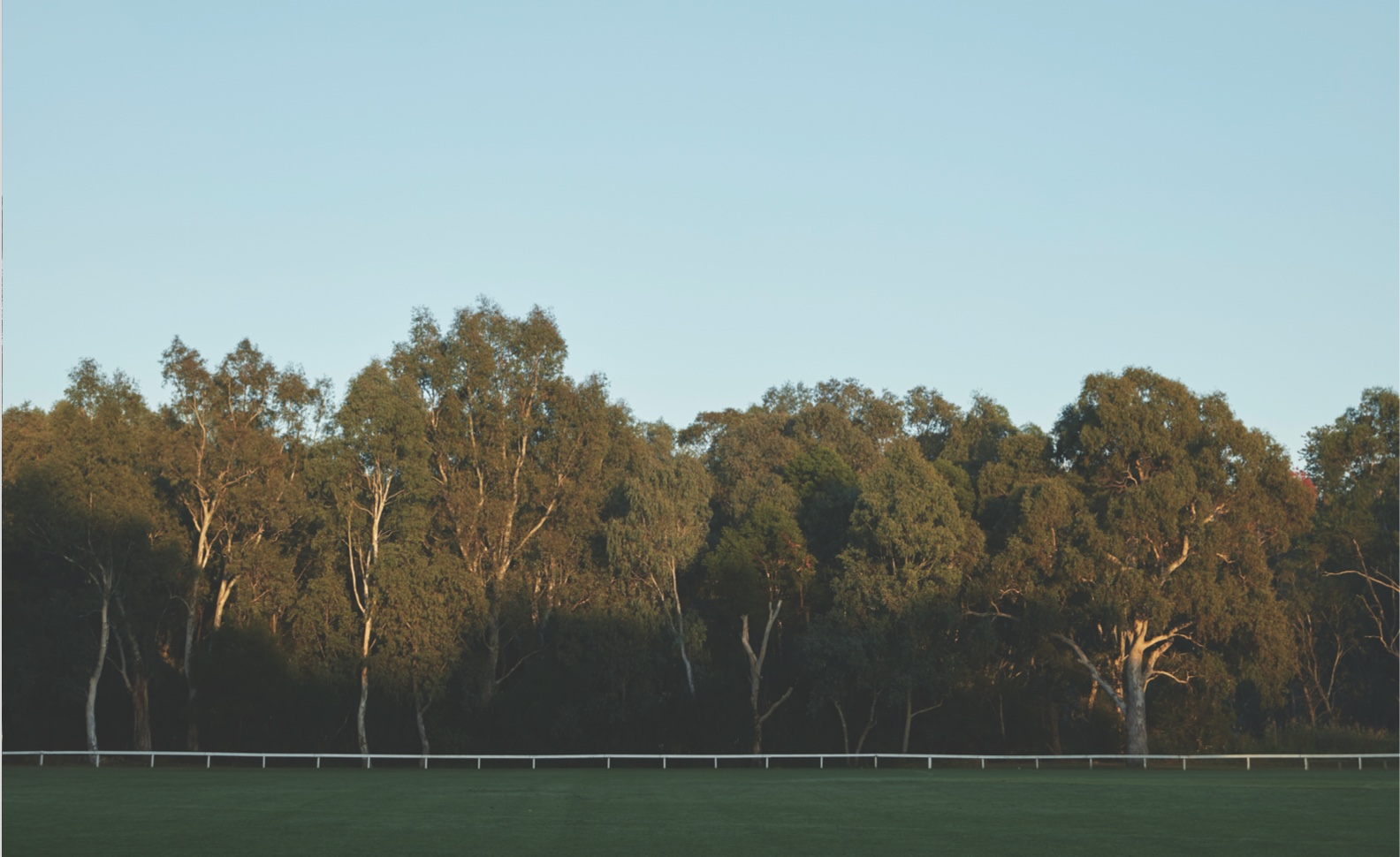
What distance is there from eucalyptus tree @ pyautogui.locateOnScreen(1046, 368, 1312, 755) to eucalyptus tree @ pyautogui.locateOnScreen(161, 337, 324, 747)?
29410 millimetres

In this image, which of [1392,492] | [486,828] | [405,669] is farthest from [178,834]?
[1392,492]

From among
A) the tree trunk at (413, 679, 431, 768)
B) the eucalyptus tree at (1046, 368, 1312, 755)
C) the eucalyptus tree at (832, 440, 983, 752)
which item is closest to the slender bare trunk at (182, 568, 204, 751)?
the tree trunk at (413, 679, 431, 768)

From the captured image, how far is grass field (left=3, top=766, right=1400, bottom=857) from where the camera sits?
15.1 metres

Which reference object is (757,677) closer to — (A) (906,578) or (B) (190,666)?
(A) (906,578)

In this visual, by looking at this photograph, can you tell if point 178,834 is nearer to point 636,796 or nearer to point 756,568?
point 636,796

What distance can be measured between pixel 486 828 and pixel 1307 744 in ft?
117

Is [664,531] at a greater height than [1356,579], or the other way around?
[664,531]

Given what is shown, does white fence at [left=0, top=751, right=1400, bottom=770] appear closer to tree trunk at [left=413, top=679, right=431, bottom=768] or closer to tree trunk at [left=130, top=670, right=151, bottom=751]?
tree trunk at [left=413, top=679, right=431, bottom=768]

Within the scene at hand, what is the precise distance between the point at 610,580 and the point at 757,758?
9015mm

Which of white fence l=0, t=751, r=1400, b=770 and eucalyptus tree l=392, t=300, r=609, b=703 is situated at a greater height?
eucalyptus tree l=392, t=300, r=609, b=703

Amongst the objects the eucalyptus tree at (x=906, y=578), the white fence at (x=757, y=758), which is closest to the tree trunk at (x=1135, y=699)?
the white fence at (x=757, y=758)

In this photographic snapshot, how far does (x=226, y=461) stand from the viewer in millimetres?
49500

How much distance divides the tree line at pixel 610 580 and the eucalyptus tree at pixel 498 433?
15 centimetres

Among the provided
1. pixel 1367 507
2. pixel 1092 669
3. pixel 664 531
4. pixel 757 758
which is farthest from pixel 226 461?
pixel 1367 507
